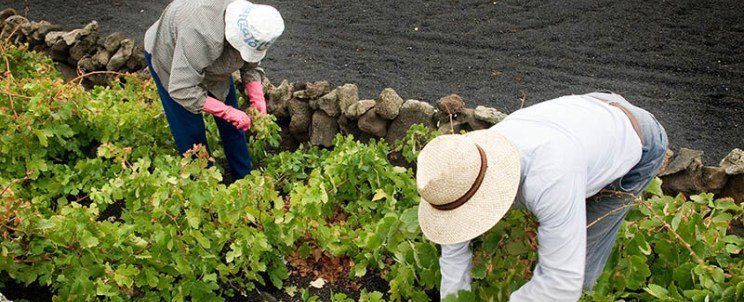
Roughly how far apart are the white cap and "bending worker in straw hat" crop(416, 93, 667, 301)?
1.22 metres

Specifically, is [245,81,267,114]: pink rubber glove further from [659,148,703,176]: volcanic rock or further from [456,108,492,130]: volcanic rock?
[659,148,703,176]: volcanic rock

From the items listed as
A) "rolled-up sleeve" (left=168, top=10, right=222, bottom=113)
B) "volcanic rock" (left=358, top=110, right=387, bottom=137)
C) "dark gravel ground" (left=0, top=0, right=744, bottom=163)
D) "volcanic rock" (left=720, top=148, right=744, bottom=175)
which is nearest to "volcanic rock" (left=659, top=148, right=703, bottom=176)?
"volcanic rock" (left=720, top=148, right=744, bottom=175)

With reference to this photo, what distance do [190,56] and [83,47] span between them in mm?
2319

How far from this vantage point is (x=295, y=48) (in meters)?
5.52

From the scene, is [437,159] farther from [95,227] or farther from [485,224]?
[95,227]

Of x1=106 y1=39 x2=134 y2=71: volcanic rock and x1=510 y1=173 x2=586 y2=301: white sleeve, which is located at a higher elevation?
x1=510 y1=173 x2=586 y2=301: white sleeve

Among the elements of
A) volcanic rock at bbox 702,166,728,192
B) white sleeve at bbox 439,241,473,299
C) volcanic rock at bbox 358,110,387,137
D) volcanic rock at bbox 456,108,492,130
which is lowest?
volcanic rock at bbox 358,110,387,137

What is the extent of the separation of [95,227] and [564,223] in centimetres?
183

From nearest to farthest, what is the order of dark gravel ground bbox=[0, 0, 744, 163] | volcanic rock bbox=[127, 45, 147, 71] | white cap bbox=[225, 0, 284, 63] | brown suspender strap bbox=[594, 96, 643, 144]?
brown suspender strap bbox=[594, 96, 643, 144], white cap bbox=[225, 0, 284, 63], dark gravel ground bbox=[0, 0, 744, 163], volcanic rock bbox=[127, 45, 147, 71]

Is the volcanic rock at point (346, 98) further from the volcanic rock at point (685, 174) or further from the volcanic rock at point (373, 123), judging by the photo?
the volcanic rock at point (685, 174)

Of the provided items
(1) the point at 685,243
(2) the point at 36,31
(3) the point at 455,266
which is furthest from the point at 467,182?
(2) the point at 36,31

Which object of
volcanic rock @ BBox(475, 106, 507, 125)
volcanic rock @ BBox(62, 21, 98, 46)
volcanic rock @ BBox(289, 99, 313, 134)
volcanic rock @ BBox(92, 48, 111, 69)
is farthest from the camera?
volcanic rock @ BBox(62, 21, 98, 46)

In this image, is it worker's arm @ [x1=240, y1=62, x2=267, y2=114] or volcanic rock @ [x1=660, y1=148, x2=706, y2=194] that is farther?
worker's arm @ [x1=240, y1=62, x2=267, y2=114]

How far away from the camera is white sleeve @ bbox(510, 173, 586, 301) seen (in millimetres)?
1877
